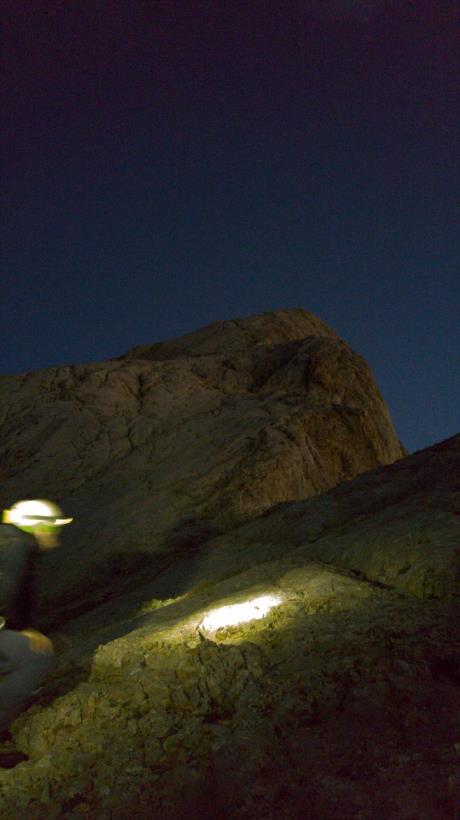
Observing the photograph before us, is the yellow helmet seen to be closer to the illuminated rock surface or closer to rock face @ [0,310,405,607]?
the illuminated rock surface

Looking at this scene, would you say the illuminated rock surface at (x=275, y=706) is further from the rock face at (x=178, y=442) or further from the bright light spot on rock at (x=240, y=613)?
the rock face at (x=178, y=442)

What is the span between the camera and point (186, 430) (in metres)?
16.8

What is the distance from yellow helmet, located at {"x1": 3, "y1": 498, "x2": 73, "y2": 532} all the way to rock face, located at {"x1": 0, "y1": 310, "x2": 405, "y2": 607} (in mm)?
6846

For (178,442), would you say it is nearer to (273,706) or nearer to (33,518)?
(33,518)

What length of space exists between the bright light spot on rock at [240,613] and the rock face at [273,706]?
0.10ft

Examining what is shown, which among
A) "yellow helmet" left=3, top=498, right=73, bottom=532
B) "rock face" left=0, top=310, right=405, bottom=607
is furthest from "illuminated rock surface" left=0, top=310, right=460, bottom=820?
"rock face" left=0, top=310, right=405, bottom=607

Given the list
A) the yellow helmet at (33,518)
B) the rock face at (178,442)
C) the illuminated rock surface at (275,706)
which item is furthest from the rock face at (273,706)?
the rock face at (178,442)

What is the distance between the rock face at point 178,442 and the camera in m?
12.8

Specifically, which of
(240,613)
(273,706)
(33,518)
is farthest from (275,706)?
(33,518)

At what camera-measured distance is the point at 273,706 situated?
3641mm

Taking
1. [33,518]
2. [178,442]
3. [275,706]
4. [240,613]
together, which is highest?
[178,442]

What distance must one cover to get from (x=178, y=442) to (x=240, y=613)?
35.8 feet

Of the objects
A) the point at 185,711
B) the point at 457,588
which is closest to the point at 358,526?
the point at 457,588

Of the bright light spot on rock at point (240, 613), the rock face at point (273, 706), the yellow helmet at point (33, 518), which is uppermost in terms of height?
the yellow helmet at point (33, 518)
